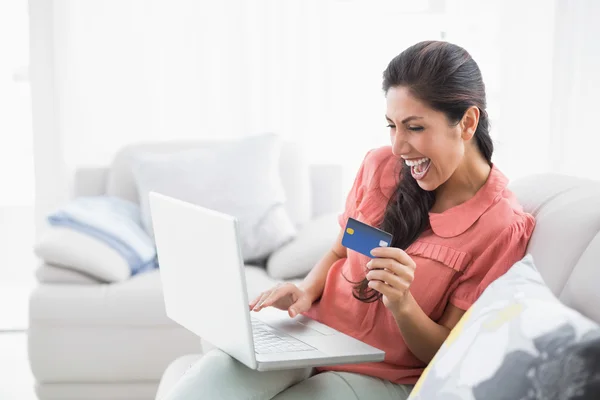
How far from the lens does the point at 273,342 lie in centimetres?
147

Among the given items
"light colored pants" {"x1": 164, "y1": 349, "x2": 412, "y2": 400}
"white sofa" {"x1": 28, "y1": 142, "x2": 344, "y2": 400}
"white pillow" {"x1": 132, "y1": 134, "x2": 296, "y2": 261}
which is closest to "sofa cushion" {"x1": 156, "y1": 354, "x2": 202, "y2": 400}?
"light colored pants" {"x1": 164, "y1": 349, "x2": 412, "y2": 400}

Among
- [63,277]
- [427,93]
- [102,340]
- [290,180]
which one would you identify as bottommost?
[102,340]

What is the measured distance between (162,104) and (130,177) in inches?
29.6

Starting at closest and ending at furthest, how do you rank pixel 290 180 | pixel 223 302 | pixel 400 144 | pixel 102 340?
pixel 223 302
pixel 400 144
pixel 102 340
pixel 290 180

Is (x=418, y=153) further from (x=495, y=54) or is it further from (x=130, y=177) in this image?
(x=495, y=54)

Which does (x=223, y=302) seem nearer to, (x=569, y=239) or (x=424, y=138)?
(x=424, y=138)

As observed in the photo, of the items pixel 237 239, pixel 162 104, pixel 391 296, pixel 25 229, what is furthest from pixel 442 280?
pixel 25 229

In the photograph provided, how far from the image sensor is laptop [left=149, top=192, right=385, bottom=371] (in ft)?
4.17

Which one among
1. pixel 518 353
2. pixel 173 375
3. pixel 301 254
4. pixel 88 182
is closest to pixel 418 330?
pixel 518 353

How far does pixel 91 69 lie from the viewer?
12.4 feet

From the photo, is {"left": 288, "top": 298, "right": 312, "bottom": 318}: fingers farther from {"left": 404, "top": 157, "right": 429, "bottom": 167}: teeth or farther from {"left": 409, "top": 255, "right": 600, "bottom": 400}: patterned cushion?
{"left": 409, "top": 255, "right": 600, "bottom": 400}: patterned cushion

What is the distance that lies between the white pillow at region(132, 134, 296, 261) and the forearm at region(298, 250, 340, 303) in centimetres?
102

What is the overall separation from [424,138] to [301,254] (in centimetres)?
124

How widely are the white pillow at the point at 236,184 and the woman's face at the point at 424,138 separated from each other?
1358 mm
